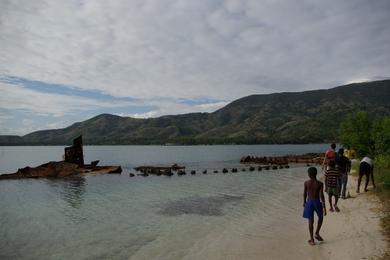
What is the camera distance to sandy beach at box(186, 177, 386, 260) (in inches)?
415

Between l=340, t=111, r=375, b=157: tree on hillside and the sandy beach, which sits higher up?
l=340, t=111, r=375, b=157: tree on hillside

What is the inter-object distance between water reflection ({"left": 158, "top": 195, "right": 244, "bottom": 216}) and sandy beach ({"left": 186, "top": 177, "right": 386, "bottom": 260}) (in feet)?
15.8

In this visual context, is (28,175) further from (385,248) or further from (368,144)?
(385,248)

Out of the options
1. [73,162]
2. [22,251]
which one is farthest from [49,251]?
[73,162]

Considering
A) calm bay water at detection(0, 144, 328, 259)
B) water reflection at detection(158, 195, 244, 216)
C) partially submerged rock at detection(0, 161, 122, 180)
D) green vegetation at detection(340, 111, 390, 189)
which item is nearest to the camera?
calm bay water at detection(0, 144, 328, 259)

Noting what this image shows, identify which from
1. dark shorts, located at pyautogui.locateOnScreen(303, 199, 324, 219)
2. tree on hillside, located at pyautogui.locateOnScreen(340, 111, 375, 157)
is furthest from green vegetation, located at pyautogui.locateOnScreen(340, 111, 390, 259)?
dark shorts, located at pyautogui.locateOnScreen(303, 199, 324, 219)

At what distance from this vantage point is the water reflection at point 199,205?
2028cm

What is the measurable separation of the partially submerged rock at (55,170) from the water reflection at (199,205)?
28894mm

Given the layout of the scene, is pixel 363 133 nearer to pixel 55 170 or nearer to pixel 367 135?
pixel 367 135

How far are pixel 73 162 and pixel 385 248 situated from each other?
50792mm

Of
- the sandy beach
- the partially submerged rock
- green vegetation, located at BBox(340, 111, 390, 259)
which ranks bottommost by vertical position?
the sandy beach

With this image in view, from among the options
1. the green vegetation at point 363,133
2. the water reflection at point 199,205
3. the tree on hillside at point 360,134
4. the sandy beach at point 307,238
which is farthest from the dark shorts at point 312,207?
the tree on hillside at point 360,134

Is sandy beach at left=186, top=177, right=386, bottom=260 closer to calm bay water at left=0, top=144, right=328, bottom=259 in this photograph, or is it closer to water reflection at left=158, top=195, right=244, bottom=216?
calm bay water at left=0, top=144, right=328, bottom=259

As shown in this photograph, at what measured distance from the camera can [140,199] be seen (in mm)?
26703
